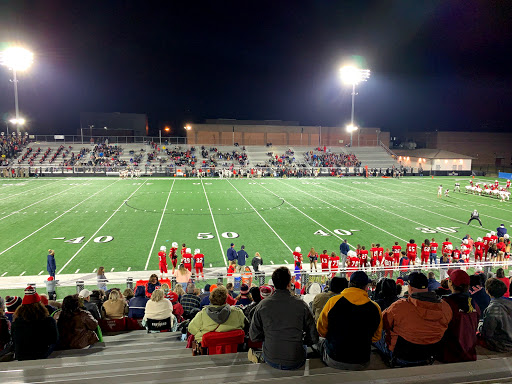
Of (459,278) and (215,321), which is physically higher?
(459,278)

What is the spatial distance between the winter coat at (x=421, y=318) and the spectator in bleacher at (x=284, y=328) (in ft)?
2.56

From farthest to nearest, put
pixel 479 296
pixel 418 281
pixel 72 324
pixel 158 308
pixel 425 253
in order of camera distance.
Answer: pixel 425 253 → pixel 479 296 → pixel 158 308 → pixel 72 324 → pixel 418 281

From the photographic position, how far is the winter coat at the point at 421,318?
315 centimetres

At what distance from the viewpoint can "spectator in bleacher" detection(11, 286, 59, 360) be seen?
3693 mm

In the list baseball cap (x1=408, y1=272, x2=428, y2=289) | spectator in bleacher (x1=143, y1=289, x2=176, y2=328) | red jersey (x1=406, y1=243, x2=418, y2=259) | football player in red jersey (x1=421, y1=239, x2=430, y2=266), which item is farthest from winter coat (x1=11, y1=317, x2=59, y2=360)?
football player in red jersey (x1=421, y1=239, x2=430, y2=266)

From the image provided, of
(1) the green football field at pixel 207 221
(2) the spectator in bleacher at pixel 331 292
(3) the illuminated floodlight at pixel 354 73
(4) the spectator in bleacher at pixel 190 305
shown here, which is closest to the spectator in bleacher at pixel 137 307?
(4) the spectator in bleacher at pixel 190 305

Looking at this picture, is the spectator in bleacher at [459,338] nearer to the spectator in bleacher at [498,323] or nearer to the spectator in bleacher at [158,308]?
the spectator in bleacher at [498,323]

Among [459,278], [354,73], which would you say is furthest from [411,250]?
[354,73]

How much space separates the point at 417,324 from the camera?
3.17 m

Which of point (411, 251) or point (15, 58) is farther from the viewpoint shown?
point (15, 58)

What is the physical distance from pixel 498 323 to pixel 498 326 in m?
0.04

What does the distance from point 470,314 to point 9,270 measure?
13.4 metres

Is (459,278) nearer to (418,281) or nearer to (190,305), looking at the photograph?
(418,281)

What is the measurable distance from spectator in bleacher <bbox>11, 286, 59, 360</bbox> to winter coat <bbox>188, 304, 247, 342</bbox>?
5.00 feet
